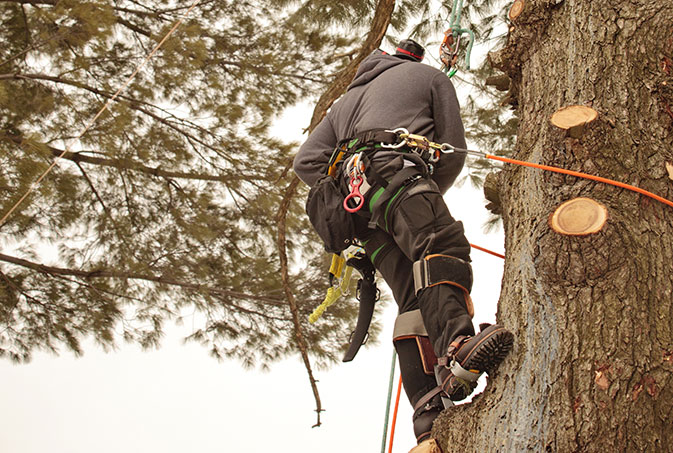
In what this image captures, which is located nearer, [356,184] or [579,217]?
[579,217]

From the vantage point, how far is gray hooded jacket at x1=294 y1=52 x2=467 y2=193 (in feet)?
6.24

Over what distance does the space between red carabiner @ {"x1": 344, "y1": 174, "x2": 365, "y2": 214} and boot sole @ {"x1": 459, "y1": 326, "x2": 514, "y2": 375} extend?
1.88ft

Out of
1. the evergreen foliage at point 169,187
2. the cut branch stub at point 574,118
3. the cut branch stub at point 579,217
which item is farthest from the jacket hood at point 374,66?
the evergreen foliage at point 169,187

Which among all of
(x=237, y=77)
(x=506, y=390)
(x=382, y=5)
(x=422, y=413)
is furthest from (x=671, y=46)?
(x=237, y=77)

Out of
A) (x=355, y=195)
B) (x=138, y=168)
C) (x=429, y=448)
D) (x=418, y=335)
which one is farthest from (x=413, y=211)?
(x=138, y=168)

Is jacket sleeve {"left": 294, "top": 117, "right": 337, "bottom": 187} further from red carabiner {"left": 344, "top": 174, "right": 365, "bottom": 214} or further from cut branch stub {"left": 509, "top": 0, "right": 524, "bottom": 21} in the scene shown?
cut branch stub {"left": 509, "top": 0, "right": 524, "bottom": 21}

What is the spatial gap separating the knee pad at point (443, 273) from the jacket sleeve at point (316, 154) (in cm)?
Answer: 64

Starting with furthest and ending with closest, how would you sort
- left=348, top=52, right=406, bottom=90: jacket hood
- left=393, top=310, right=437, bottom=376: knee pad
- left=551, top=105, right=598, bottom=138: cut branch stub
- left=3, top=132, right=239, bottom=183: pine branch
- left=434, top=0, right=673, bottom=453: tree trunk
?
left=3, top=132, right=239, bottom=183: pine branch < left=348, top=52, right=406, bottom=90: jacket hood < left=393, top=310, right=437, bottom=376: knee pad < left=551, top=105, right=598, bottom=138: cut branch stub < left=434, top=0, right=673, bottom=453: tree trunk

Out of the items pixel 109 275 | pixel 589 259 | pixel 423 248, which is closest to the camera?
pixel 589 259

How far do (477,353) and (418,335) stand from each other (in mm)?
428

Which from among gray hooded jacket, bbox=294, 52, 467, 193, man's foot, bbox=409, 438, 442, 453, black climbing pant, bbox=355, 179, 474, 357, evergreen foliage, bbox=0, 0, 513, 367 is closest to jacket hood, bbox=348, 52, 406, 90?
gray hooded jacket, bbox=294, 52, 467, 193

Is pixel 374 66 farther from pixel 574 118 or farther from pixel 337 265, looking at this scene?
pixel 574 118

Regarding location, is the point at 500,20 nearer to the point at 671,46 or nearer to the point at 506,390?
the point at 671,46

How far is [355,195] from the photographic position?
1.81 metres
